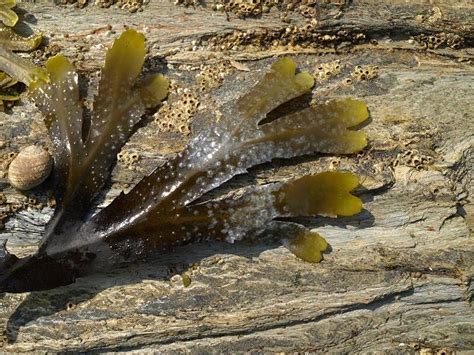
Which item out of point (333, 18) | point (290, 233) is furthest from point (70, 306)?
point (333, 18)

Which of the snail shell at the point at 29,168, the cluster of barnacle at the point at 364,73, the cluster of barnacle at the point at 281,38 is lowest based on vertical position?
the snail shell at the point at 29,168

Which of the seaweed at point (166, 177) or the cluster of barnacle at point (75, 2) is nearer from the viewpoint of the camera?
the seaweed at point (166, 177)

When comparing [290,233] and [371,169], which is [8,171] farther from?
[371,169]

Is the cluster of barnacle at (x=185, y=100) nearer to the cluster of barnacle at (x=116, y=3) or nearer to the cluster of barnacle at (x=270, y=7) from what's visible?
the cluster of barnacle at (x=270, y=7)

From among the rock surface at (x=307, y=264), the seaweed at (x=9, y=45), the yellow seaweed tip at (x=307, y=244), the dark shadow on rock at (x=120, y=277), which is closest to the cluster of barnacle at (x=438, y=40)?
the rock surface at (x=307, y=264)

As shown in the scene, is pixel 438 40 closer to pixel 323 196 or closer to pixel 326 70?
pixel 326 70

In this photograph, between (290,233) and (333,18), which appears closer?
(290,233)

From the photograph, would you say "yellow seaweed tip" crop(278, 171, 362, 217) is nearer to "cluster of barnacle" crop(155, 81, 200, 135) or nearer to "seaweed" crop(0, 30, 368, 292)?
"seaweed" crop(0, 30, 368, 292)
